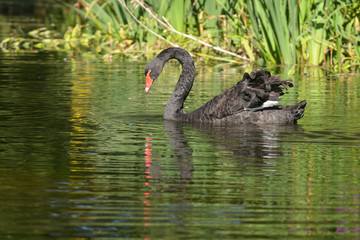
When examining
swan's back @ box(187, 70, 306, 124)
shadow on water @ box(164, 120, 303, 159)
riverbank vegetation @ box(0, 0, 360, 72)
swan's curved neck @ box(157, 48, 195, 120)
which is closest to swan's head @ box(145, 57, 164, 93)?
swan's curved neck @ box(157, 48, 195, 120)

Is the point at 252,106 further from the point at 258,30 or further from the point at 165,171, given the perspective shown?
the point at 258,30

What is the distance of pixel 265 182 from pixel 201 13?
397 inches

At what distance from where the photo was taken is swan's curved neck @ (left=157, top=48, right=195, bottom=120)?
9.61 metres

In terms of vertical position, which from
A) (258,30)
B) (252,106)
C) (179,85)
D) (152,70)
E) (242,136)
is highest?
(258,30)

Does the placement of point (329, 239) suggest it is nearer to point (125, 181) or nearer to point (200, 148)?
point (125, 181)

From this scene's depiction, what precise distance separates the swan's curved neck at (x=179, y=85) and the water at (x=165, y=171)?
229 mm

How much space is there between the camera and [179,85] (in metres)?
10.1

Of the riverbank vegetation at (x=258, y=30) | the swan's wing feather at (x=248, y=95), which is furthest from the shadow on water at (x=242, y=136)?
the riverbank vegetation at (x=258, y=30)

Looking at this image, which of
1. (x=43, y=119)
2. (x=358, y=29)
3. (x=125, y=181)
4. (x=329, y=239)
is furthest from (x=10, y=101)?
(x=329, y=239)

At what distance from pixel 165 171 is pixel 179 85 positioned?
3.91m

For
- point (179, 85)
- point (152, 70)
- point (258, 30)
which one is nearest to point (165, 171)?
point (152, 70)

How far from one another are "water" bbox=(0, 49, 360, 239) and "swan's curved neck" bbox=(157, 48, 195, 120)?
229 millimetres

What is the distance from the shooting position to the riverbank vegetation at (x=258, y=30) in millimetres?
13414

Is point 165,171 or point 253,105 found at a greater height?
point 253,105
